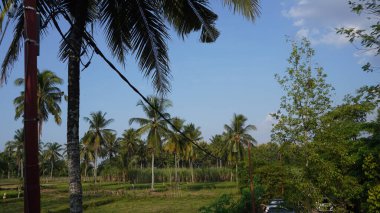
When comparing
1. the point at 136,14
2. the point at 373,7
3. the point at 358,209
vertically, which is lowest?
the point at 358,209

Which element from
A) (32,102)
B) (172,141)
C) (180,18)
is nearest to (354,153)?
(180,18)

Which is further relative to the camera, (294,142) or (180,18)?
(294,142)

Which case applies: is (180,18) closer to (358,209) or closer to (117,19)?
(117,19)

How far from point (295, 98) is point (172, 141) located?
41.0m

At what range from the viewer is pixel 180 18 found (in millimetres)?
8992

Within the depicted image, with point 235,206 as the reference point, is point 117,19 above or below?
above

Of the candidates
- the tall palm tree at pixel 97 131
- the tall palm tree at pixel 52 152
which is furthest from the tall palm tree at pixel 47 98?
the tall palm tree at pixel 52 152

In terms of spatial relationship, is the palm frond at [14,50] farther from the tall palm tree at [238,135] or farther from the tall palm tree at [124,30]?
the tall palm tree at [238,135]

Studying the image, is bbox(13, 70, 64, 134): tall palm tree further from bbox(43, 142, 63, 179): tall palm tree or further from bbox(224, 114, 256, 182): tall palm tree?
bbox(43, 142, 63, 179): tall palm tree

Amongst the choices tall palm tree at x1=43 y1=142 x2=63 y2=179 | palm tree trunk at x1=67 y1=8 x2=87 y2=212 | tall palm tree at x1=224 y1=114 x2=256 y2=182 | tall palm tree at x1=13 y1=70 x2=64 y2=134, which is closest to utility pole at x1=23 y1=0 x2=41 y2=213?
palm tree trunk at x1=67 y1=8 x2=87 y2=212

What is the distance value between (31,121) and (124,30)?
6048 mm

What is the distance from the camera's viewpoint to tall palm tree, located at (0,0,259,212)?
21.6ft

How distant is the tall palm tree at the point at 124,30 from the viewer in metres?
6.59

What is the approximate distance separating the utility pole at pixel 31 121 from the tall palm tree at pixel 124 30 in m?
3.58
